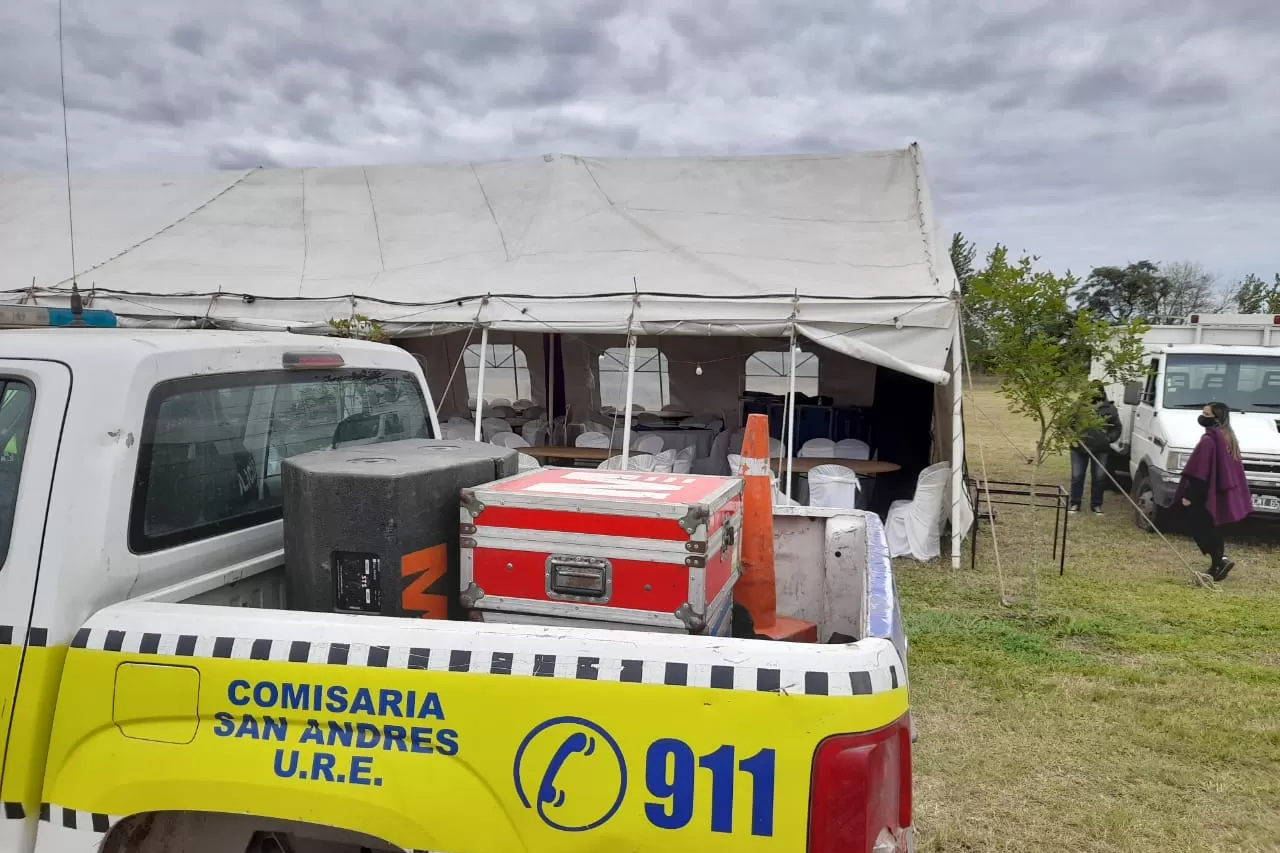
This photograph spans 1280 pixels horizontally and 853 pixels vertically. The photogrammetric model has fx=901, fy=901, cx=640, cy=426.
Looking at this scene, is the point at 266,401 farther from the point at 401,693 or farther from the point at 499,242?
the point at 499,242

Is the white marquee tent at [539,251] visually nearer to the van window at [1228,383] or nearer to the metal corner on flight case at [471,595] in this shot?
the van window at [1228,383]

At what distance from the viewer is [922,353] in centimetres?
779

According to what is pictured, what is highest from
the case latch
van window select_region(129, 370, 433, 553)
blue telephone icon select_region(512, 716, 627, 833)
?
van window select_region(129, 370, 433, 553)

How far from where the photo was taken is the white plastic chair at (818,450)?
33.0ft

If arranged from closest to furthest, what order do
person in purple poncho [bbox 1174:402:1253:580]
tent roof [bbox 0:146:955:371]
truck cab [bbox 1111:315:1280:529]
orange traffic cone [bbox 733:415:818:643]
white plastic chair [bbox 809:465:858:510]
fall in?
orange traffic cone [bbox 733:415:818:643] → person in purple poncho [bbox 1174:402:1253:580] → tent roof [bbox 0:146:955:371] → white plastic chair [bbox 809:465:858:510] → truck cab [bbox 1111:315:1280:529]

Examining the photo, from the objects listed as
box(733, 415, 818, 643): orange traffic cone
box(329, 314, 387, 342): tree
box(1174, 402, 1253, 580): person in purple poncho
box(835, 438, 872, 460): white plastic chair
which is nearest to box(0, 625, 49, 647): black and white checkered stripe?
box(733, 415, 818, 643): orange traffic cone

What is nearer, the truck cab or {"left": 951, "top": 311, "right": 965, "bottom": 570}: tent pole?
{"left": 951, "top": 311, "right": 965, "bottom": 570}: tent pole

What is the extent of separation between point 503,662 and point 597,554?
0.51m

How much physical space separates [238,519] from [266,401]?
338mm

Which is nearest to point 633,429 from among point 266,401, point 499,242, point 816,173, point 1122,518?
point 499,242

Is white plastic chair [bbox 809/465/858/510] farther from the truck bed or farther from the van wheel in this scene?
the truck bed

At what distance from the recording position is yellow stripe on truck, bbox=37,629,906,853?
1649mm

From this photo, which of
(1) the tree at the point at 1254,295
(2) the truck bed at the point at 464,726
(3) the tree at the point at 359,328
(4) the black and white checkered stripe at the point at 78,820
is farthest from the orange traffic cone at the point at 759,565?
(1) the tree at the point at 1254,295

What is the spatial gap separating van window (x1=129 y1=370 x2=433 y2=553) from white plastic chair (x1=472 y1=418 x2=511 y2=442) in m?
8.24
